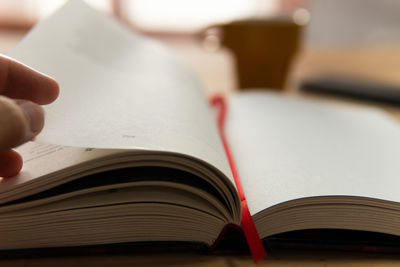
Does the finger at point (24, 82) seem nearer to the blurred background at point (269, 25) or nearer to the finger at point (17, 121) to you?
the finger at point (17, 121)

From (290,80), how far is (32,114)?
33.6 inches

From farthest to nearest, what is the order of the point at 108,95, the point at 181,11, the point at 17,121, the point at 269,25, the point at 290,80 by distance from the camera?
the point at 181,11 → the point at 290,80 → the point at 269,25 → the point at 108,95 → the point at 17,121

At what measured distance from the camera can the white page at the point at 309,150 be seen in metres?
0.37

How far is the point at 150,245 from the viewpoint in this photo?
0.34m

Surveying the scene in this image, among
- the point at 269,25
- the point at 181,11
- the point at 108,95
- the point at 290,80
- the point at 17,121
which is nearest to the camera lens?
the point at 17,121

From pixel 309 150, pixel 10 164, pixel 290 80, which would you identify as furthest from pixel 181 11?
pixel 10 164

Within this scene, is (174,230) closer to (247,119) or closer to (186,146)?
(186,146)

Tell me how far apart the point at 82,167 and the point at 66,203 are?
0.14ft

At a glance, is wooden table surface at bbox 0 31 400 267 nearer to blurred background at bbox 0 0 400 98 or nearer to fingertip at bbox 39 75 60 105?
blurred background at bbox 0 0 400 98

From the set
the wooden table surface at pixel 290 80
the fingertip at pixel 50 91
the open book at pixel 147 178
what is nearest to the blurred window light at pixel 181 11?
the wooden table surface at pixel 290 80

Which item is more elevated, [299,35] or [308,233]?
[299,35]

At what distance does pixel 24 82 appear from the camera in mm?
335

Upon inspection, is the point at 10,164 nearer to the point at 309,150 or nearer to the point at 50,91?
the point at 50,91

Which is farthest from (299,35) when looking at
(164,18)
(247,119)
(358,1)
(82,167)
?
(164,18)
